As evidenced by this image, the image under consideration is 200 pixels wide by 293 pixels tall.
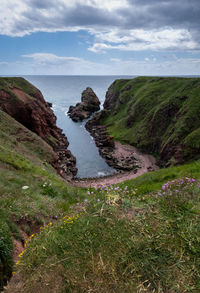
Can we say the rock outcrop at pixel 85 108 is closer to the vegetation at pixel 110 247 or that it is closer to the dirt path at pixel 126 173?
the dirt path at pixel 126 173

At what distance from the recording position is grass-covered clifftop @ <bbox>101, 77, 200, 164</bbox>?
50663 millimetres

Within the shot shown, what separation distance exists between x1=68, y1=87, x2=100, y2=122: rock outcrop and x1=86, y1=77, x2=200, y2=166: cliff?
50.3 ft

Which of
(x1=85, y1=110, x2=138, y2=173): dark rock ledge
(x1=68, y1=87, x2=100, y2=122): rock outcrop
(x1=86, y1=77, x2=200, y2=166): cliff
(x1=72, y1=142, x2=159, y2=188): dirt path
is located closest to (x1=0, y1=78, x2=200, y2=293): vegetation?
(x1=72, y1=142, x2=159, y2=188): dirt path

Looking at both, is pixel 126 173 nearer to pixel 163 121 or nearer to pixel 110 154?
pixel 110 154

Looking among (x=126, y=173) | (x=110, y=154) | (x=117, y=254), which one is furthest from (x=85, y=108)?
(x=117, y=254)

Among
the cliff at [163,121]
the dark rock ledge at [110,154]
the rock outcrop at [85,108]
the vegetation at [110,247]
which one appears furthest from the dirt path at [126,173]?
the rock outcrop at [85,108]

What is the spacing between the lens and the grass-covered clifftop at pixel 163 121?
50663mm

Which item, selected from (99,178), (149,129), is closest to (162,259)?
(99,178)

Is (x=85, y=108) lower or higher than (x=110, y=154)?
higher

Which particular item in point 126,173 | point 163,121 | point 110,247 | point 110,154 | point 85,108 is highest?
point 110,247

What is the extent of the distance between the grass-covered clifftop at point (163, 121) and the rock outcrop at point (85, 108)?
53.7 ft

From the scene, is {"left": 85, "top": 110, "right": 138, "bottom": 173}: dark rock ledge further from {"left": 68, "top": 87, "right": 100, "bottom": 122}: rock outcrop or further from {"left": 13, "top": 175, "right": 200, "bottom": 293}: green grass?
{"left": 13, "top": 175, "right": 200, "bottom": 293}: green grass

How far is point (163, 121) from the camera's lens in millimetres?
67312

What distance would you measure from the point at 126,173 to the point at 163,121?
27.2 meters
